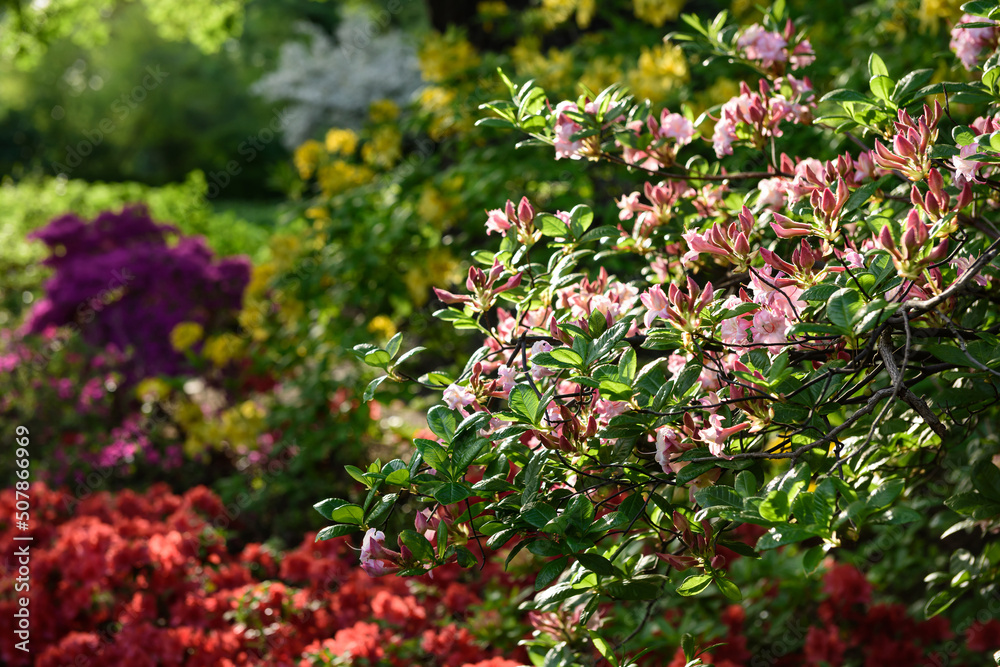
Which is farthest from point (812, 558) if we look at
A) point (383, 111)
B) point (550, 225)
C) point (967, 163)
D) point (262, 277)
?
point (262, 277)

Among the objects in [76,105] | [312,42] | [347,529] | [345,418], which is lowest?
[345,418]

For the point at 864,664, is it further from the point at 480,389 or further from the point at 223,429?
the point at 223,429

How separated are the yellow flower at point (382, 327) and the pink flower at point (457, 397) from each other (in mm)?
1906

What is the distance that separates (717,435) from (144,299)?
16.4 feet

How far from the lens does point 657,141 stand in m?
1.55

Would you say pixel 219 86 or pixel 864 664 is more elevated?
pixel 219 86

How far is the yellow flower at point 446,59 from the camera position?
3.28 metres

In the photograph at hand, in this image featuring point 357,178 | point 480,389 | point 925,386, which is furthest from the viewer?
point 357,178

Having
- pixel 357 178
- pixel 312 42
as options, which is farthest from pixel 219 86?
pixel 357 178

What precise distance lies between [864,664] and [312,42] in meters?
20.8

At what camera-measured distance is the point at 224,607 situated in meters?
2.25

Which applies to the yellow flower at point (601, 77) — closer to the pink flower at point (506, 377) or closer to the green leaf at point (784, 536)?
the pink flower at point (506, 377)

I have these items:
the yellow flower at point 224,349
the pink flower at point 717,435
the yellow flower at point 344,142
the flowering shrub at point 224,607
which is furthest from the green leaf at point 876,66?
the yellow flower at point 224,349

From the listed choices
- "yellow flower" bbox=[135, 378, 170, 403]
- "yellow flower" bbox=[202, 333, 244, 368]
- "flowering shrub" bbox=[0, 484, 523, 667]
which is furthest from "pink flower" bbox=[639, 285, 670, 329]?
"yellow flower" bbox=[135, 378, 170, 403]
